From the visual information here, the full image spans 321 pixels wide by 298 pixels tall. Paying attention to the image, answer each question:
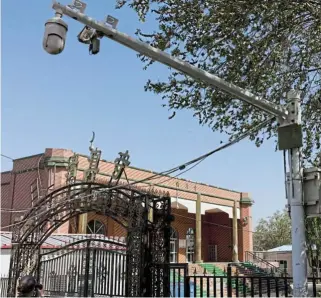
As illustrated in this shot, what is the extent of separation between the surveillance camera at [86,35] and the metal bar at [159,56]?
14 cm

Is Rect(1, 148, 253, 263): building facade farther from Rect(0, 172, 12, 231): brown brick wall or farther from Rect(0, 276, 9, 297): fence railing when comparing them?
Rect(0, 276, 9, 297): fence railing

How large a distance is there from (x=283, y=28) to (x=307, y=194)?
17.2 feet

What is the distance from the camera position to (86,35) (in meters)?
6.15

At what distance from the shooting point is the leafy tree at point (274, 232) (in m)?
69.0

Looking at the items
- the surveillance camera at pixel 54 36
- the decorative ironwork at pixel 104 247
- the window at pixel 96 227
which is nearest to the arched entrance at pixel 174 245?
the window at pixel 96 227

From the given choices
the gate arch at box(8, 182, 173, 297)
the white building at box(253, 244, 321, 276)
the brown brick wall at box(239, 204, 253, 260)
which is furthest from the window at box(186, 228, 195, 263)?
the gate arch at box(8, 182, 173, 297)

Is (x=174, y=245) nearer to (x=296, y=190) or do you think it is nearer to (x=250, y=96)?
(x=250, y=96)

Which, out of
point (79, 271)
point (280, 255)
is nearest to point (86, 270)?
point (79, 271)

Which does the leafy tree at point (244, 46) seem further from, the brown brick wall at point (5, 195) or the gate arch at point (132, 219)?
Answer: the brown brick wall at point (5, 195)

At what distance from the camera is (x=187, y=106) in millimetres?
10961

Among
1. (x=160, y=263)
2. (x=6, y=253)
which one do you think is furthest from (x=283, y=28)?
(x=6, y=253)

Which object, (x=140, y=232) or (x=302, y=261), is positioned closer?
(x=302, y=261)

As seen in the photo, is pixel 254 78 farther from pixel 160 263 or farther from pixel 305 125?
pixel 160 263

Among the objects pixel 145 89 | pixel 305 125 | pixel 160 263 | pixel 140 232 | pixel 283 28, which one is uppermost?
pixel 283 28
